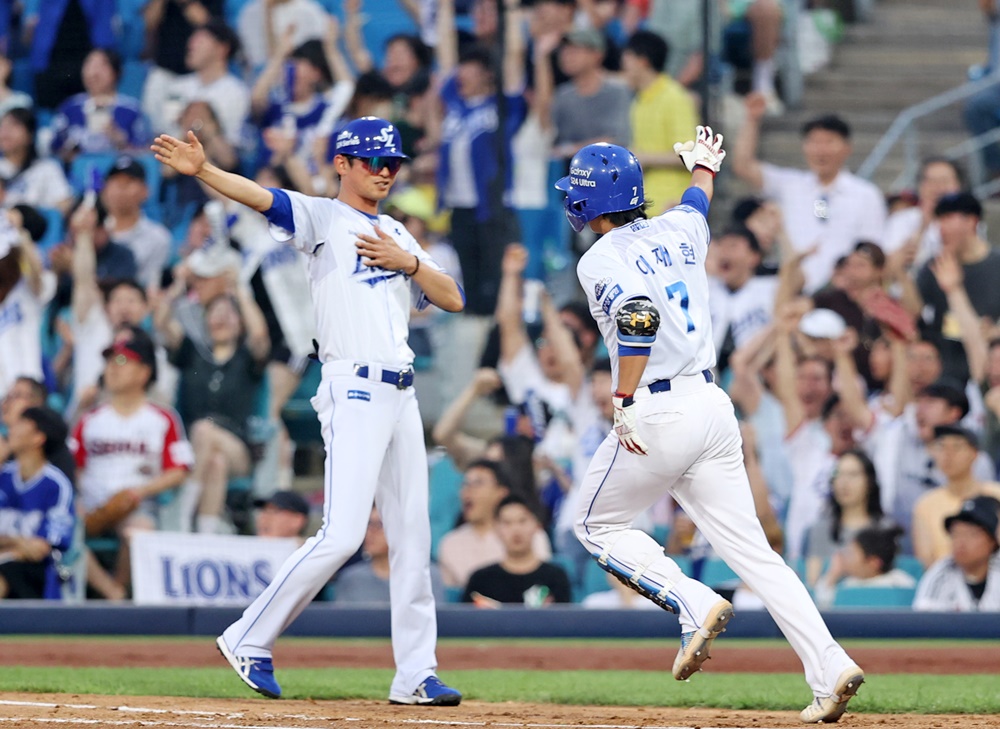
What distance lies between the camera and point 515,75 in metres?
11.9

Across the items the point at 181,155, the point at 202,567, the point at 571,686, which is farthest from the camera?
the point at 202,567

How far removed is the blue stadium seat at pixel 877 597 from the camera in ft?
31.3

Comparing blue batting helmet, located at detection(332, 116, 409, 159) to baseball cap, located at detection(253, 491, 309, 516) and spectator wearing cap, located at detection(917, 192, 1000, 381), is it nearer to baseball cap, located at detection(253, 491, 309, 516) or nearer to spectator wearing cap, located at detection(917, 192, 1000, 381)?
baseball cap, located at detection(253, 491, 309, 516)

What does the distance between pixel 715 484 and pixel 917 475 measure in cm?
486

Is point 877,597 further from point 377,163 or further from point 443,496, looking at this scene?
point 377,163

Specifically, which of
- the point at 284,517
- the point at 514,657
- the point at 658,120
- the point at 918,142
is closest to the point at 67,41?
the point at 658,120

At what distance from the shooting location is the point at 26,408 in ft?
33.1

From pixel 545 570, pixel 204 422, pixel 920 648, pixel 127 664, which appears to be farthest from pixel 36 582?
pixel 920 648

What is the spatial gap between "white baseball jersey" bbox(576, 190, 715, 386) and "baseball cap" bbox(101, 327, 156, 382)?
222 inches

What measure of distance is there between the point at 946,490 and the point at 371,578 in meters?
3.61

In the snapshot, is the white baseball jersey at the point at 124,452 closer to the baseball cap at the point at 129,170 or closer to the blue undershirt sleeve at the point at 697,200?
the baseball cap at the point at 129,170

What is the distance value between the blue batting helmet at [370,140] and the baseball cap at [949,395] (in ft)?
16.5

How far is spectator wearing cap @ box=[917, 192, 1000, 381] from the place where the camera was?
10562 millimetres

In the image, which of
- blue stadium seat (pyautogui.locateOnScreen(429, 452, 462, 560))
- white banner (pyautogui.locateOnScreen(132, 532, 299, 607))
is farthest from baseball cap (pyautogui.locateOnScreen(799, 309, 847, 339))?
white banner (pyautogui.locateOnScreen(132, 532, 299, 607))
